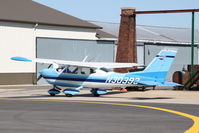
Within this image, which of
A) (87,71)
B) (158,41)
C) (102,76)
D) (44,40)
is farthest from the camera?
(158,41)

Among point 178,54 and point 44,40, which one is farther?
point 178,54

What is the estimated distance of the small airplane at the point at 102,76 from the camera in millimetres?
28578

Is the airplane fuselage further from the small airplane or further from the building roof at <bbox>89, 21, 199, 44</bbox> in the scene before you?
the building roof at <bbox>89, 21, 199, 44</bbox>

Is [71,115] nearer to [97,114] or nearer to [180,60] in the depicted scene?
→ [97,114]

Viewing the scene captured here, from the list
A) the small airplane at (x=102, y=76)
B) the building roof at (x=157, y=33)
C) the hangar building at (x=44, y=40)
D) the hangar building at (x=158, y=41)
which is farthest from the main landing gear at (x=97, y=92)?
the building roof at (x=157, y=33)

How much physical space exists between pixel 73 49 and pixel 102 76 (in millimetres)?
24394

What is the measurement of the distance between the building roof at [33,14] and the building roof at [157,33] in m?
4.16

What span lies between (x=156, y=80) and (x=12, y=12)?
25.7 metres

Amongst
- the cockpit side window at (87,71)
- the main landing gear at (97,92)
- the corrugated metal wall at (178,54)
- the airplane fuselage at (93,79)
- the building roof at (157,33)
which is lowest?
the main landing gear at (97,92)

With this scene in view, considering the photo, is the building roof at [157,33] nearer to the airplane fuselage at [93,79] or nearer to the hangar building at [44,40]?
the hangar building at [44,40]

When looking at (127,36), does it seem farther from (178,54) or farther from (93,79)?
(178,54)

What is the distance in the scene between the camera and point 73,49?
177ft

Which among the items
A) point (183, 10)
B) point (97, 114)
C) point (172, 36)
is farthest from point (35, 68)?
point (97, 114)

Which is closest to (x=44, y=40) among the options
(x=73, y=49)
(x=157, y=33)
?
(x=73, y=49)
